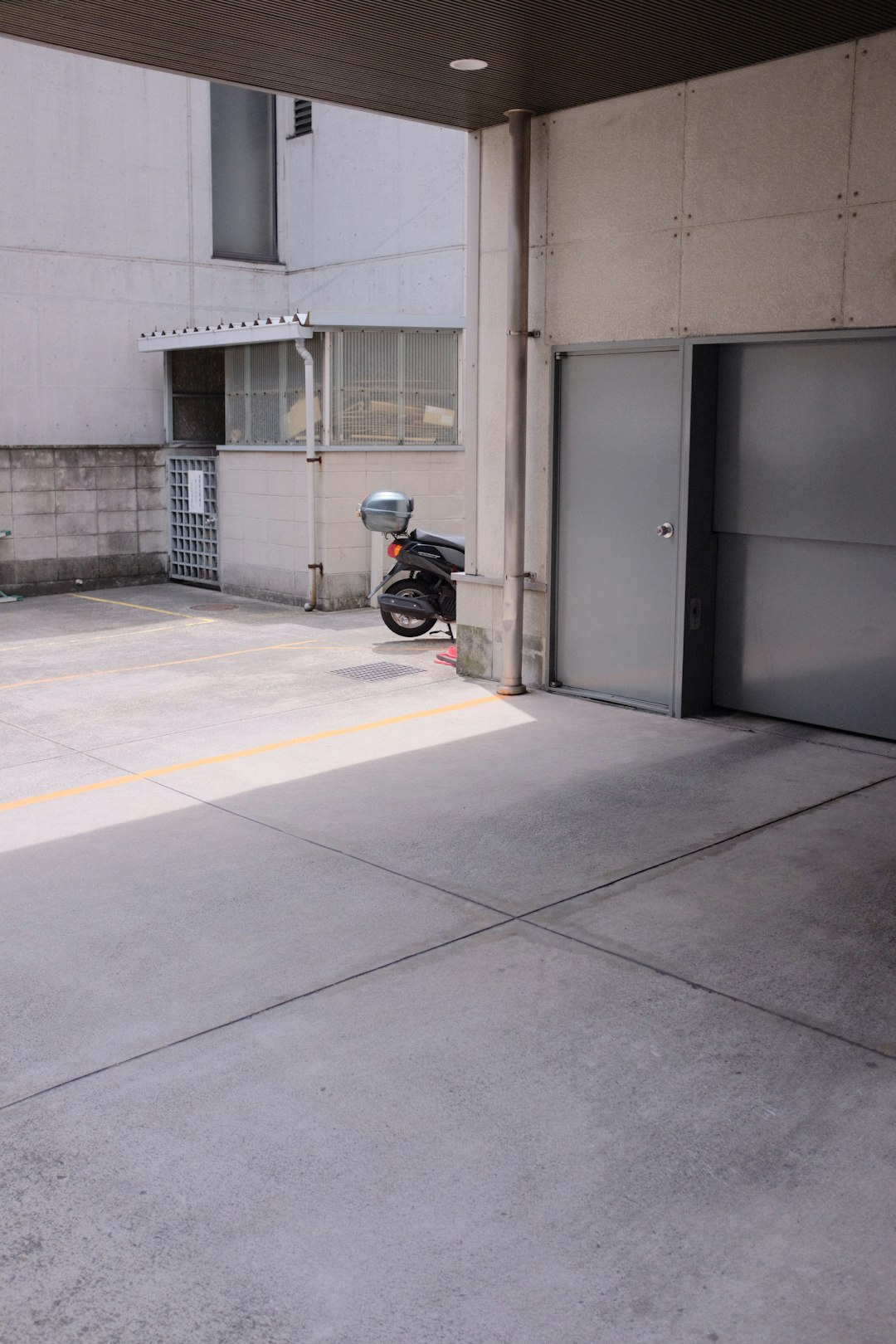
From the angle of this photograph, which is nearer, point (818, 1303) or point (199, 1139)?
point (818, 1303)

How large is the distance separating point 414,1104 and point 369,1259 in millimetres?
634

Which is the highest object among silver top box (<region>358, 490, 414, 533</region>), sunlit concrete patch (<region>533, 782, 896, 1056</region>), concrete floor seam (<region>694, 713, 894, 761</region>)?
silver top box (<region>358, 490, 414, 533</region>)

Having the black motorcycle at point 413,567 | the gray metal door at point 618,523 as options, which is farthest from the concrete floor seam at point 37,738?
the black motorcycle at point 413,567

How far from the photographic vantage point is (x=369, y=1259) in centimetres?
272

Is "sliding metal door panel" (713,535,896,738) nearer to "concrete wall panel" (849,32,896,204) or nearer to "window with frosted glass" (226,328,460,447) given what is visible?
"concrete wall panel" (849,32,896,204)

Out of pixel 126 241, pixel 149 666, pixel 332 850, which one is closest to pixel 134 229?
pixel 126 241

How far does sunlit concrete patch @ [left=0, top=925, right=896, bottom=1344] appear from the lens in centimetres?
258

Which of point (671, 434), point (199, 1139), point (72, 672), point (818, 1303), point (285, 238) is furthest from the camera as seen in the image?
point (285, 238)

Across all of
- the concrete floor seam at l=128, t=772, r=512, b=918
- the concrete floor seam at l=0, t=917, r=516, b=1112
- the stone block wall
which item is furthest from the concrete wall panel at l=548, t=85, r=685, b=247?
the stone block wall

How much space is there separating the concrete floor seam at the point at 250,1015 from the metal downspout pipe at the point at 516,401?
3.90 m

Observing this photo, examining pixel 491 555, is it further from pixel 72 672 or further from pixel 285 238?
pixel 285 238

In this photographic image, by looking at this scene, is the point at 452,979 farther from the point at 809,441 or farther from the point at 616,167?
the point at 616,167

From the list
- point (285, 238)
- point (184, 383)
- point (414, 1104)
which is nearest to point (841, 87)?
point (414, 1104)

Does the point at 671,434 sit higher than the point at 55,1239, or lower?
higher
